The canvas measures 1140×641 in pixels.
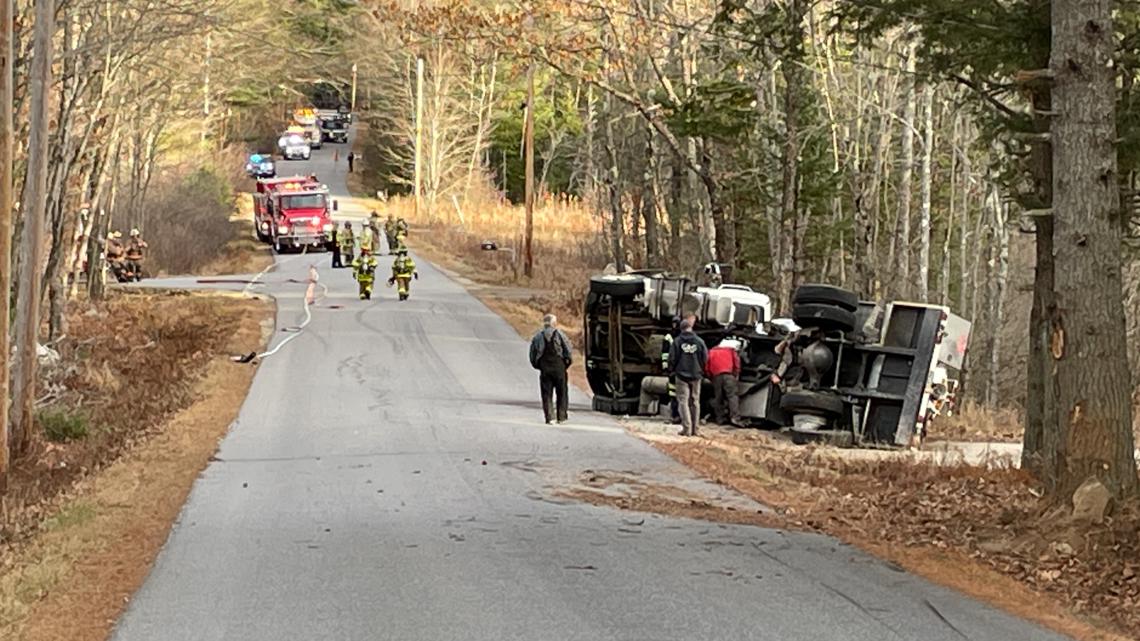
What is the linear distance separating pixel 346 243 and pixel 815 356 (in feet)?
112

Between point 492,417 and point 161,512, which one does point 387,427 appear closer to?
point 492,417

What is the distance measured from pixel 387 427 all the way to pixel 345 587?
10.2 meters

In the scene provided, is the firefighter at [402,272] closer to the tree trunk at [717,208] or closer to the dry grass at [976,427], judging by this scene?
the tree trunk at [717,208]

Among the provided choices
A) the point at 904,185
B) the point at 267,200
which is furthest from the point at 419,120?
the point at 904,185

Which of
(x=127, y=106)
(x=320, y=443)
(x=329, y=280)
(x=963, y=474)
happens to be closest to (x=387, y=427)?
(x=320, y=443)

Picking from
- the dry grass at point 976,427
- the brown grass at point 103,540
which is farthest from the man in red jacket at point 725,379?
the brown grass at point 103,540

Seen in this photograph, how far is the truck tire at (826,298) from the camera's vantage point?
67.2ft

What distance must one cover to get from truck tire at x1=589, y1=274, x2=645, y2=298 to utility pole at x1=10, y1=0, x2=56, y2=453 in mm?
8704

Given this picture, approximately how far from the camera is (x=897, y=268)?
29.9 meters

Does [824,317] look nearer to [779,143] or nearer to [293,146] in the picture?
[779,143]

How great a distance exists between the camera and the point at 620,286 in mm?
23453

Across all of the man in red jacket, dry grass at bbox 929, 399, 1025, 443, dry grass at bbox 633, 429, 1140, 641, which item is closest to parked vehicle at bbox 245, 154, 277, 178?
dry grass at bbox 929, 399, 1025, 443

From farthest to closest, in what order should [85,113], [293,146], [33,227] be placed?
1. [293,146]
2. [85,113]
3. [33,227]

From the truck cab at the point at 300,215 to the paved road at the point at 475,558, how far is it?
40787mm
